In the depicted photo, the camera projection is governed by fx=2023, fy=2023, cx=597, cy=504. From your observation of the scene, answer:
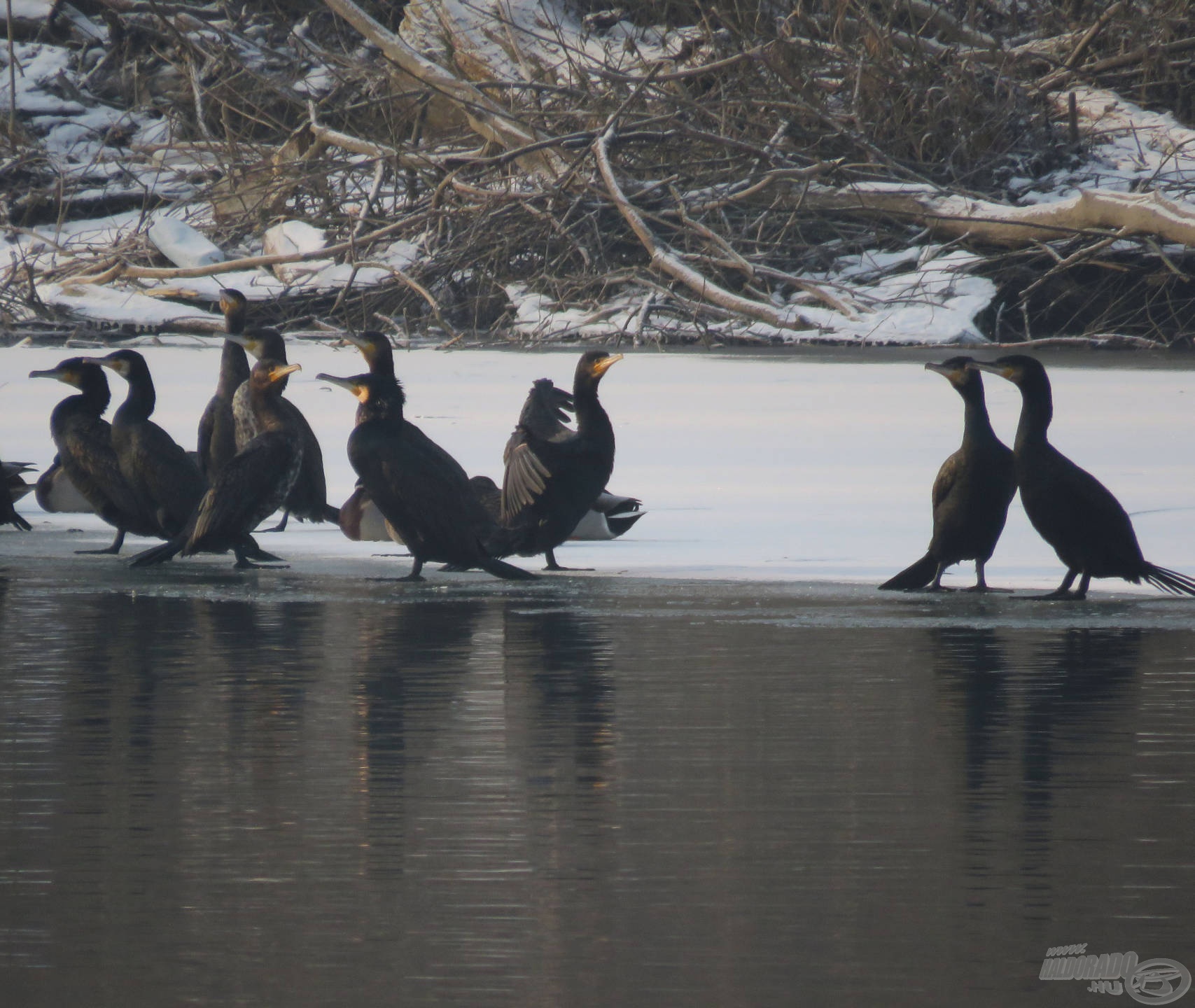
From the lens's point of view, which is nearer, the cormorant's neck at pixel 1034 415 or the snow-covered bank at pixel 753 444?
the cormorant's neck at pixel 1034 415

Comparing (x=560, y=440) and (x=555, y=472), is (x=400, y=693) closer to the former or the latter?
(x=555, y=472)

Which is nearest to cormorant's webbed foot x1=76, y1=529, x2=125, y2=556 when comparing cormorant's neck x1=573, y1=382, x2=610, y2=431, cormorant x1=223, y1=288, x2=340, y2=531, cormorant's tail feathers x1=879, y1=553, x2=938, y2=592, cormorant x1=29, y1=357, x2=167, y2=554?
cormorant x1=29, y1=357, x2=167, y2=554

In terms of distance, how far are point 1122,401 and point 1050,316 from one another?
17.5 feet

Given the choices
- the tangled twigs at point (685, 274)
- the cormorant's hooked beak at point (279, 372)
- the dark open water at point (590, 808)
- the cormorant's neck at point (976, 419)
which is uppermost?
the tangled twigs at point (685, 274)

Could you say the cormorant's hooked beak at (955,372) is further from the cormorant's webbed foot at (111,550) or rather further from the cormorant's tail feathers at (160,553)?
the cormorant's webbed foot at (111,550)

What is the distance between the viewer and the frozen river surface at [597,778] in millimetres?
2855

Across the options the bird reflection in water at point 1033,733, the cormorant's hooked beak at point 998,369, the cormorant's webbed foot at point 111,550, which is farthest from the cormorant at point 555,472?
the bird reflection in water at point 1033,733

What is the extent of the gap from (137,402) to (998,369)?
3.42 m

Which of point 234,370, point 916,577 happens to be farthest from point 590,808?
point 234,370

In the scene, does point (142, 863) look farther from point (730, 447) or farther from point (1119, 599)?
point (730, 447)

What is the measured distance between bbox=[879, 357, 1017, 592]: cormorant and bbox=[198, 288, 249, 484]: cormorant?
304 cm

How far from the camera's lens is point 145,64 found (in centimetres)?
2341

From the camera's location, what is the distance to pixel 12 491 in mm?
8969

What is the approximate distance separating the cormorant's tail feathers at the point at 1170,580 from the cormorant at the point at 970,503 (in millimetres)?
503
